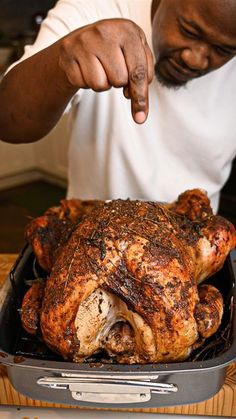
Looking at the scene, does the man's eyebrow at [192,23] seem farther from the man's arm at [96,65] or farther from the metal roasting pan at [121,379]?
the metal roasting pan at [121,379]

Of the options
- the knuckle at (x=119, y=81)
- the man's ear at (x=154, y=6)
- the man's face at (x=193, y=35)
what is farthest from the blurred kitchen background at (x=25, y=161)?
the knuckle at (x=119, y=81)

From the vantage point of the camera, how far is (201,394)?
702 millimetres

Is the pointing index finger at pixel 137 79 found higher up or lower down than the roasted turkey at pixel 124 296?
higher up

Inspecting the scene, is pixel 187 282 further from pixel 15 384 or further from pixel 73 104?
pixel 73 104

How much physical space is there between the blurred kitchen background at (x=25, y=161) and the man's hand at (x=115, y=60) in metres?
2.45

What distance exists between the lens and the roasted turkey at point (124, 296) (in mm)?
725

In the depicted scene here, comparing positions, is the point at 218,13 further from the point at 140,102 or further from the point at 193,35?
the point at 140,102

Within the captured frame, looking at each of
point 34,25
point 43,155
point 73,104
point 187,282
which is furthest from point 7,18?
point 187,282

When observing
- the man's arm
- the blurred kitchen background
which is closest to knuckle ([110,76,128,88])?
the man's arm

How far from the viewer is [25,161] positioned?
3.72 metres

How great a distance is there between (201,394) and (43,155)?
3.11 m

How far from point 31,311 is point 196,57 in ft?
2.19

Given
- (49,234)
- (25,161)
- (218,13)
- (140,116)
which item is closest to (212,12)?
(218,13)

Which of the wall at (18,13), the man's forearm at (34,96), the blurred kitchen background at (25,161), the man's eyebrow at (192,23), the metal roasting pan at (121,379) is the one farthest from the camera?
the wall at (18,13)
